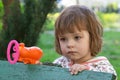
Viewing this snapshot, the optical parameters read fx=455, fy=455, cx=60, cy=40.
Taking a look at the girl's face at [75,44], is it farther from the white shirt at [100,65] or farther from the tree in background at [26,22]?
the tree in background at [26,22]

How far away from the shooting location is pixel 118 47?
10.7 meters

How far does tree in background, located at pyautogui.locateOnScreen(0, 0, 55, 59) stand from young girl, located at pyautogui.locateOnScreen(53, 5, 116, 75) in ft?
7.94

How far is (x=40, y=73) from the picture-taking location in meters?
2.34

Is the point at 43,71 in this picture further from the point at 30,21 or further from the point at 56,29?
the point at 30,21

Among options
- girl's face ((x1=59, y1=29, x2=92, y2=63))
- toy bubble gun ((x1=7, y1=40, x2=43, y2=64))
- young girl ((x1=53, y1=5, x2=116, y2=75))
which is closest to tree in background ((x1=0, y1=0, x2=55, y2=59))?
young girl ((x1=53, y1=5, x2=116, y2=75))

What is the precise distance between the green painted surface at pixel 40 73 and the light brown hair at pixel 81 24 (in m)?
0.26

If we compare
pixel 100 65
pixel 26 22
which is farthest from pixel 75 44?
pixel 26 22

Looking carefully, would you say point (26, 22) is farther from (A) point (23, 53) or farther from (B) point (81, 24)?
(A) point (23, 53)

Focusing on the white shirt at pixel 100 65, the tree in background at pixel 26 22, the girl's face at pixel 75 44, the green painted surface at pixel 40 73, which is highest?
the girl's face at pixel 75 44

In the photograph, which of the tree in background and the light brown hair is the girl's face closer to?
the light brown hair

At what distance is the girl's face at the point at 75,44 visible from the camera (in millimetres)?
2428

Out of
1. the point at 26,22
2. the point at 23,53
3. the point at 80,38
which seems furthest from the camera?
the point at 26,22

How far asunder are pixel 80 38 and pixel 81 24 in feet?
0.26

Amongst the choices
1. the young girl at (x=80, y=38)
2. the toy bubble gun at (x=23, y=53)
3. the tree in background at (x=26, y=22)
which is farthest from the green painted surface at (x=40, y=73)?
the tree in background at (x=26, y=22)
